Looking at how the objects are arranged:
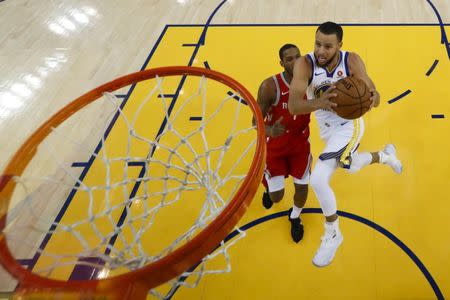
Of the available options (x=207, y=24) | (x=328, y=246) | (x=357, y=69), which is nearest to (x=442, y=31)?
(x=357, y=69)

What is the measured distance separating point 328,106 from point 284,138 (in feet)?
1.40

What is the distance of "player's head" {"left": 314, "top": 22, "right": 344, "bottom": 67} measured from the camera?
2088 millimetres

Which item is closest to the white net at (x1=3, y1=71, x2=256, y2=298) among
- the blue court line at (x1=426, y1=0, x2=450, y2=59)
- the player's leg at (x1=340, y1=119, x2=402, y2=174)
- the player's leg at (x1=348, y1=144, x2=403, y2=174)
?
the player's leg at (x1=340, y1=119, x2=402, y2=174)

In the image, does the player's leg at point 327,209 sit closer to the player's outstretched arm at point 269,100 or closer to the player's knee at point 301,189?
the player's knee at point 301,189

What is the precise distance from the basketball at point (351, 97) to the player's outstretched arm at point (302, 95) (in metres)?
0.05

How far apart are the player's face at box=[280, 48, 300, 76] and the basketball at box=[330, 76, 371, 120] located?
0.32 meters

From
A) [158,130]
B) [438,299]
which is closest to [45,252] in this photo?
[158,130]

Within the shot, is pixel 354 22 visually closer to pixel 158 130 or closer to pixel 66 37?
pixel 158 130

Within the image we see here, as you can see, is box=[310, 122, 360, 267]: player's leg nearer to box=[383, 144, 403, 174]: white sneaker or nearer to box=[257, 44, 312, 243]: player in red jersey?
box=[257, 44, 312, 243]: player in red jersey

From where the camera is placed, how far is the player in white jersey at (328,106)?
2.10 meters

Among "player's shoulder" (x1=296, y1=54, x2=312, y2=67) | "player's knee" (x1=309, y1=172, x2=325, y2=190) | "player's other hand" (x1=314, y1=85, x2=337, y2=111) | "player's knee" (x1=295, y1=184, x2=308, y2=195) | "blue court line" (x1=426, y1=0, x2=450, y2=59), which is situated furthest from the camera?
"blue court line" (x1=426, y1=0, x2=450, y2=59)

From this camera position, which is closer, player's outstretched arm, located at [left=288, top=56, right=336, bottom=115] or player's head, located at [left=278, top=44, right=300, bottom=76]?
player's outstretched arm, located at [left=288, top=56, right=336, bottom=115]

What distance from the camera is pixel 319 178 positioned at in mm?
2289

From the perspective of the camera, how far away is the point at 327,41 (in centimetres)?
211
